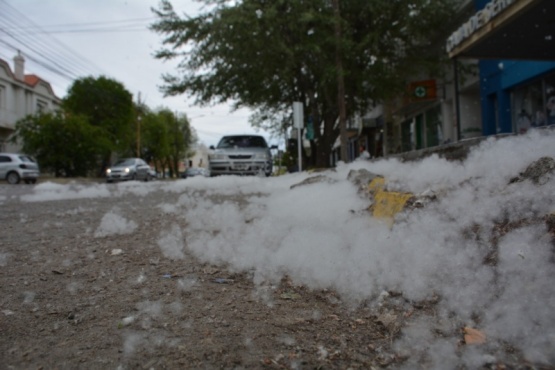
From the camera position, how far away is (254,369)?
4.10 feet

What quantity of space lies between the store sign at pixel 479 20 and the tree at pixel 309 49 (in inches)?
183

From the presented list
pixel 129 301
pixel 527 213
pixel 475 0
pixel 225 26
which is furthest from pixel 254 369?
pixel 475 0

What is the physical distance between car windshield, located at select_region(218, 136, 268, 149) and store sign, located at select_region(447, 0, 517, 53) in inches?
256

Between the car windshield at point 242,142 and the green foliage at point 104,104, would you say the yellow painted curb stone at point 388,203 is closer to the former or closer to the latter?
the car windshield at point 242,142

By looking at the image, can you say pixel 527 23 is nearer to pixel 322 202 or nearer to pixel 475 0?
pixel 322 202

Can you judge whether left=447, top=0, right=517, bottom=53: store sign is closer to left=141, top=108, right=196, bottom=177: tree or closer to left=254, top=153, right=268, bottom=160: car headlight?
left=254, top=153, right=268, bottom=160: car headlight

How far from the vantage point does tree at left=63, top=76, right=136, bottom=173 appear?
2855 cm

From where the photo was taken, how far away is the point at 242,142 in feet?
41.3

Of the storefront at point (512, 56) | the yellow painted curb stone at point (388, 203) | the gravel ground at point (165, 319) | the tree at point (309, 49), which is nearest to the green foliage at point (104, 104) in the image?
the tree at point (309, 49)

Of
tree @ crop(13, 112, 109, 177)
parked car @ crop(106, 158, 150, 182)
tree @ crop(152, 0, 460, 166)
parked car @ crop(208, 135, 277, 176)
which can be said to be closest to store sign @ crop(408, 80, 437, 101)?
tree @ crop(152, 0, 460, 166)

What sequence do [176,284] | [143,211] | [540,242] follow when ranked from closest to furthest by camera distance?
[540,242], [176,284], [143,211]

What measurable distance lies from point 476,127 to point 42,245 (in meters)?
13.9

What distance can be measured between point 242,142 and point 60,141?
16049 mm

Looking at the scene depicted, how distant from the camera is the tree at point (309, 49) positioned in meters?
12.0
